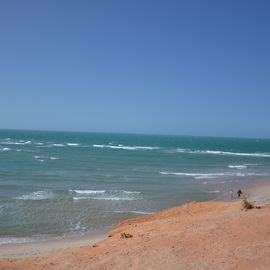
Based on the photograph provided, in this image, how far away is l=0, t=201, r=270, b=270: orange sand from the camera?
1003 centimetres

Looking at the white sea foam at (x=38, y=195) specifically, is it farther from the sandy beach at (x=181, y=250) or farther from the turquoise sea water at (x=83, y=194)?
the sandy beach at (x=181, y=250)

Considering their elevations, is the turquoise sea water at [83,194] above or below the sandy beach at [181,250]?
below

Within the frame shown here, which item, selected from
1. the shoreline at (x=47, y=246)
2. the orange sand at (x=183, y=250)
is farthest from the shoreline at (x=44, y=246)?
the orange sand at (x=183, y=250)

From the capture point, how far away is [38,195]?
87.8 feet

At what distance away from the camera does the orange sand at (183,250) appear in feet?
32.9

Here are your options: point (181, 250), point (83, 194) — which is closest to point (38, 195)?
point (83, 194)

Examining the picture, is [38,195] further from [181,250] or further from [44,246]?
[181,250]

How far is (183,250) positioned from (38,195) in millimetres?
17757

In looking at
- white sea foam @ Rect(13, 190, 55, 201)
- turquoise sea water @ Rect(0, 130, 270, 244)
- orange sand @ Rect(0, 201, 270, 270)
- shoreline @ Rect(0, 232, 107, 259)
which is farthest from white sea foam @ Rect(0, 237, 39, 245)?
white sea foam @ Rect(13, 190, 55, 201)

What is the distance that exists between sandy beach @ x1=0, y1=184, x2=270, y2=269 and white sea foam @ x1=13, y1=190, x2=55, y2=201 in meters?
11.1

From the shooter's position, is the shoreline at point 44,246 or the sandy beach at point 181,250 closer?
the sandy beach at point 181,250

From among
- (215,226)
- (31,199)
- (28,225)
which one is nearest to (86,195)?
(31,199)

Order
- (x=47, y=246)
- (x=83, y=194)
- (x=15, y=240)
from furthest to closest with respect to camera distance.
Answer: (x=83, y=194) → (x=15, y=240) → (x=47, y=246)

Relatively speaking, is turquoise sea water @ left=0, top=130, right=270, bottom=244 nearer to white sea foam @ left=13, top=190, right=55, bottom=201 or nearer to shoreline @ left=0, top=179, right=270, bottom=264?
white sea foam @ left=13, top=190, right=55, bottom=201
